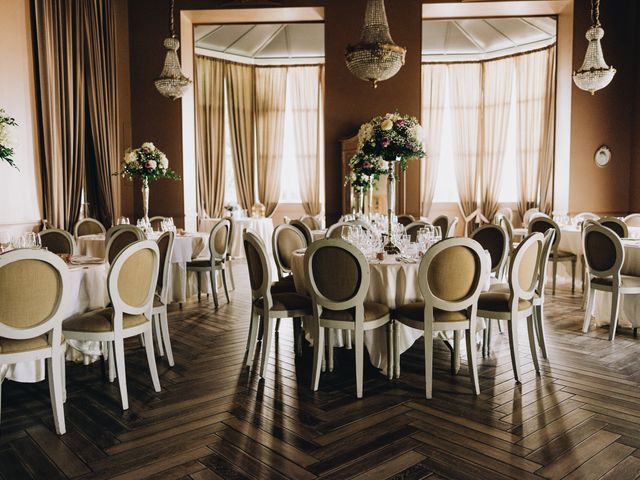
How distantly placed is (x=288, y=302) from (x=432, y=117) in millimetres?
8867

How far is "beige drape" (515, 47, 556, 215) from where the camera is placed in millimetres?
10414

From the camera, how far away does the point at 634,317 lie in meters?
5.04

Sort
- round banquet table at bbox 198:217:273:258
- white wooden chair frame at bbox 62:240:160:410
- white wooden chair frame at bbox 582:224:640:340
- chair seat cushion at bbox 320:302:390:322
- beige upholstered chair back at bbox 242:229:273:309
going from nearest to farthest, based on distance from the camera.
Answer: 1. white wooden chair frame at bbox 62:240:160:410
2. chair seat cushion at bbox 320:302:390:322
3. beige upholstered chair back at bbox 242:229:273:309
4. white wooden chair frame at bbox 582:224:640:340
5. round banquet table at bbox 198:217:273:258

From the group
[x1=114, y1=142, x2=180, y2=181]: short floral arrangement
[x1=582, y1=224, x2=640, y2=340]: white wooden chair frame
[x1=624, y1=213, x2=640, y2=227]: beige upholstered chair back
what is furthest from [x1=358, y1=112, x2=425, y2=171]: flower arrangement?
[x1=624, y1=213, x2=640, y2=227]: beige upholstered chair back

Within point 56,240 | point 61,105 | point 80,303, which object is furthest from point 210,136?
point 80,303

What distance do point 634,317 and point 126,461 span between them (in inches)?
182

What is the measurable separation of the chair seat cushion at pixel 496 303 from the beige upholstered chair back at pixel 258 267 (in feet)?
5.00

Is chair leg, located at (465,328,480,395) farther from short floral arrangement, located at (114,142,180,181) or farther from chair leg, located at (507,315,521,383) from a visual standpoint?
short floral arrangement, located at (114,142,180,181)

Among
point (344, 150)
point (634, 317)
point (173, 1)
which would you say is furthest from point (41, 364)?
point (173, 1)

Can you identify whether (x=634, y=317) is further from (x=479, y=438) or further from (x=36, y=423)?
(x=36, y=423)

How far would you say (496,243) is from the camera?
5.18m

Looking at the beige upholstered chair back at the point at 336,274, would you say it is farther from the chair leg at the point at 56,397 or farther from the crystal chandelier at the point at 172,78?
the crystal chandelier at the point at 172,78

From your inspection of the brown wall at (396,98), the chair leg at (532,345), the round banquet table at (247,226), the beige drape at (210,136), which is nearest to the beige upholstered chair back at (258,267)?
the chair leg at (532,345)

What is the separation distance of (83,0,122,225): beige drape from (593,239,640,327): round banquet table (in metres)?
6.73
